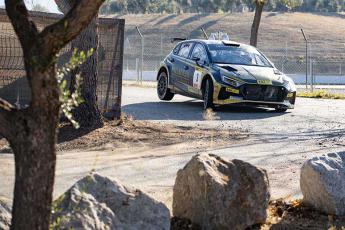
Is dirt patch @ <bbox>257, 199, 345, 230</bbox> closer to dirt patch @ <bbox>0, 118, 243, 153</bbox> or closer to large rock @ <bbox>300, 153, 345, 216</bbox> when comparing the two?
large rock @ <bbox>300, 153, 345, 216</bbox>

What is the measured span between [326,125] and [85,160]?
587 centimetres

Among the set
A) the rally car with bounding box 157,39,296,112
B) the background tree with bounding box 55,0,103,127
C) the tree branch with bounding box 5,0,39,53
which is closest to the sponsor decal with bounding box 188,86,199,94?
the rally car with bounding box 157,39,296,112

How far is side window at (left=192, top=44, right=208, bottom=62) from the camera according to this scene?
1665 centimetres

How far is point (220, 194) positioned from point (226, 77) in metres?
9.70

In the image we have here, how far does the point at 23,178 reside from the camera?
3.97 m

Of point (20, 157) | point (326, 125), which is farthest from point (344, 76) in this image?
point (20, 157)

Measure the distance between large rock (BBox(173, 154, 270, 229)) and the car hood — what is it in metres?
9.23

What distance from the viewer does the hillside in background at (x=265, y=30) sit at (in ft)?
184

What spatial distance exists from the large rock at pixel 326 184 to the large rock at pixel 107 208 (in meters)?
2.10

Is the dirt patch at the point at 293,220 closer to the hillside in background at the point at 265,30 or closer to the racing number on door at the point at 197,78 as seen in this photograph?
the racing number on door at the point at 197,78

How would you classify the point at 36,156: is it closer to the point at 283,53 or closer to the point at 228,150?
the point at 228,150

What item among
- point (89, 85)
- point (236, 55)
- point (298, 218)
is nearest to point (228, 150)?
point (89, 85)

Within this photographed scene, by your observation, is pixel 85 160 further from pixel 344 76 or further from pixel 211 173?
pixel 344 76

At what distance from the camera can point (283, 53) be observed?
53750mm
